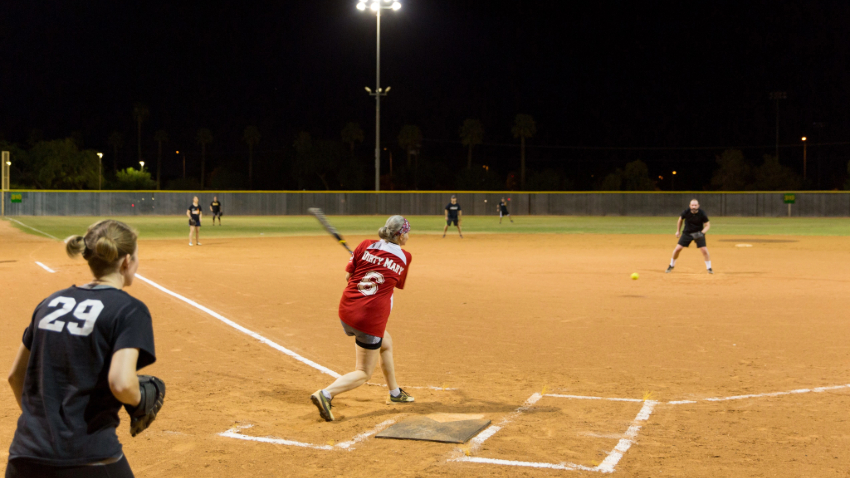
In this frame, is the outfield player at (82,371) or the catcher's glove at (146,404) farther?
the catcher's glove at (146,404)

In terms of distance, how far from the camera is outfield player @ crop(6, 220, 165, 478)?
2748mm

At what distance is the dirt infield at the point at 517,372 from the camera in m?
5.23

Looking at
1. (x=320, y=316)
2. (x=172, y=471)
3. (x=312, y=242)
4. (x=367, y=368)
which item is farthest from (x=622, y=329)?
(x=312, y=242)

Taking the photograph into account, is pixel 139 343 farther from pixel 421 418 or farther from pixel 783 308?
pixel 783 308

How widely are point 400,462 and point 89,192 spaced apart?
62.2m

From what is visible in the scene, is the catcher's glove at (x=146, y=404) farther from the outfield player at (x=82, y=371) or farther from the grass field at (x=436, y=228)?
the grass field at (x=436, y=228)

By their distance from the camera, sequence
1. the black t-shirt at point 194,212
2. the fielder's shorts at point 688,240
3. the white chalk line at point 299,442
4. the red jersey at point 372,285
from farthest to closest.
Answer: the black t-shirt at point 194,212 → the fielder's shorts at point 688,240 → the red jersey at point 372,285 → the white chalk line at point 299,442

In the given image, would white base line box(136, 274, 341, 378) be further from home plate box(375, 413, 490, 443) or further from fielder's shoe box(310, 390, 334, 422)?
home plate box(375, 413, 490, 443)
